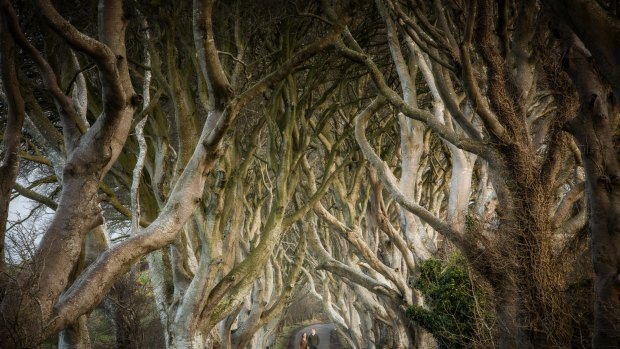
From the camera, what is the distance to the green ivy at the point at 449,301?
313 inches

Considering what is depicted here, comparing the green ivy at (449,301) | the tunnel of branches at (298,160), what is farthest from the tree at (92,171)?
the green ivy at (449,301)

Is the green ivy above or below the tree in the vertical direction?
below

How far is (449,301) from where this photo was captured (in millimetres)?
8211

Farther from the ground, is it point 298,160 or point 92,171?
point 298,160

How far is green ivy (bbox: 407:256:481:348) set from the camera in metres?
7.96

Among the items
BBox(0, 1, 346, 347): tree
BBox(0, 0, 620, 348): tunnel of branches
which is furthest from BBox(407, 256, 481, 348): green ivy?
BBox(0, 1, 346, 347): tree

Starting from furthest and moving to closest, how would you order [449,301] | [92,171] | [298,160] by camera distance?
[298,160] < [449,301] < [92,171]

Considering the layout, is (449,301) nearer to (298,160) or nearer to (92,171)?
(298,160)

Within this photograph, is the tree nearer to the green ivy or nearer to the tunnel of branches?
the tunnel of branches

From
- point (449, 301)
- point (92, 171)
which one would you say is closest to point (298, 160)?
point (449, 301)

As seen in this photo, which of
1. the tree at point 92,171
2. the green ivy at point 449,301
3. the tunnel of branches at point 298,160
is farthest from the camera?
the green ivy at point 449,301

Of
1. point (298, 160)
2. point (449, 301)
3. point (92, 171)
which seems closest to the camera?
point (92, 171)

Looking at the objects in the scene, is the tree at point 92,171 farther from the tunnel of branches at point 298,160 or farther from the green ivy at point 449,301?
→ the green ivy at point 449,301

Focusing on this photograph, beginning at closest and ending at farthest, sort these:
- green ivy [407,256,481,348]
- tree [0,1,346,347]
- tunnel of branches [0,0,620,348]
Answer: tree [0,1,346,347] → tunnel of branches [0,0,620,348] → green ivy [407,256,481,348]
